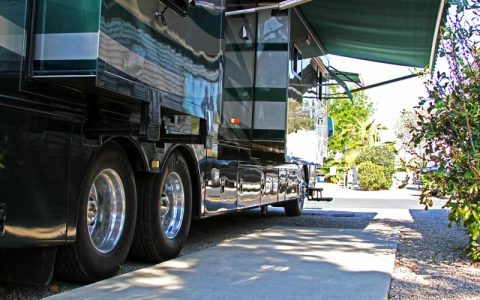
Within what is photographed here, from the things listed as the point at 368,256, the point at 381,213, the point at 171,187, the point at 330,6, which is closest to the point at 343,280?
the point at 368,256

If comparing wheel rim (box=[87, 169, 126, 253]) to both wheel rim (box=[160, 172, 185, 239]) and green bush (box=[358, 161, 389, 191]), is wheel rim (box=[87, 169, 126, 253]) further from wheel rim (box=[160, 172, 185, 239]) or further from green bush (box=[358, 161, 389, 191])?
green bush (box=[358, 161, 389, 191])

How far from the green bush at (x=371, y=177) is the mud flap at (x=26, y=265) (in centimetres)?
2466

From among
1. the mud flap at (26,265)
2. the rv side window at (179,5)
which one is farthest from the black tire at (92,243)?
the rv side window at (179,5)

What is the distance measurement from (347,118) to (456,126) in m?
32.7

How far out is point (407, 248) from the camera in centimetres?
765

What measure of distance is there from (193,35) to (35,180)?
2316 millimetres

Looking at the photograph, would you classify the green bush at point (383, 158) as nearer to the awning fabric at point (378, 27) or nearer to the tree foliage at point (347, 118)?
the tree foliage at point (347, 118)

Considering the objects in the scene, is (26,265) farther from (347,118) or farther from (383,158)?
(347,118)

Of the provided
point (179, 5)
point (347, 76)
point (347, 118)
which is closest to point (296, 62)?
point (179, 5)

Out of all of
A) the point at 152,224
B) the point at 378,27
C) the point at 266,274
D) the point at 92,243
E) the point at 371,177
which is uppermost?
the point at 378,27

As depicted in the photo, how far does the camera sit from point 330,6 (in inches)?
341

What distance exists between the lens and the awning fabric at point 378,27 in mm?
8258

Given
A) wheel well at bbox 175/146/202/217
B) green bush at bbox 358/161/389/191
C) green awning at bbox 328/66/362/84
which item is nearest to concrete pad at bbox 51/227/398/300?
wheel well at bbox 175/146/202/217

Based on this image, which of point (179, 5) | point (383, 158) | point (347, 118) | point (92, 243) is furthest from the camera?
Result: point (347, 118)
